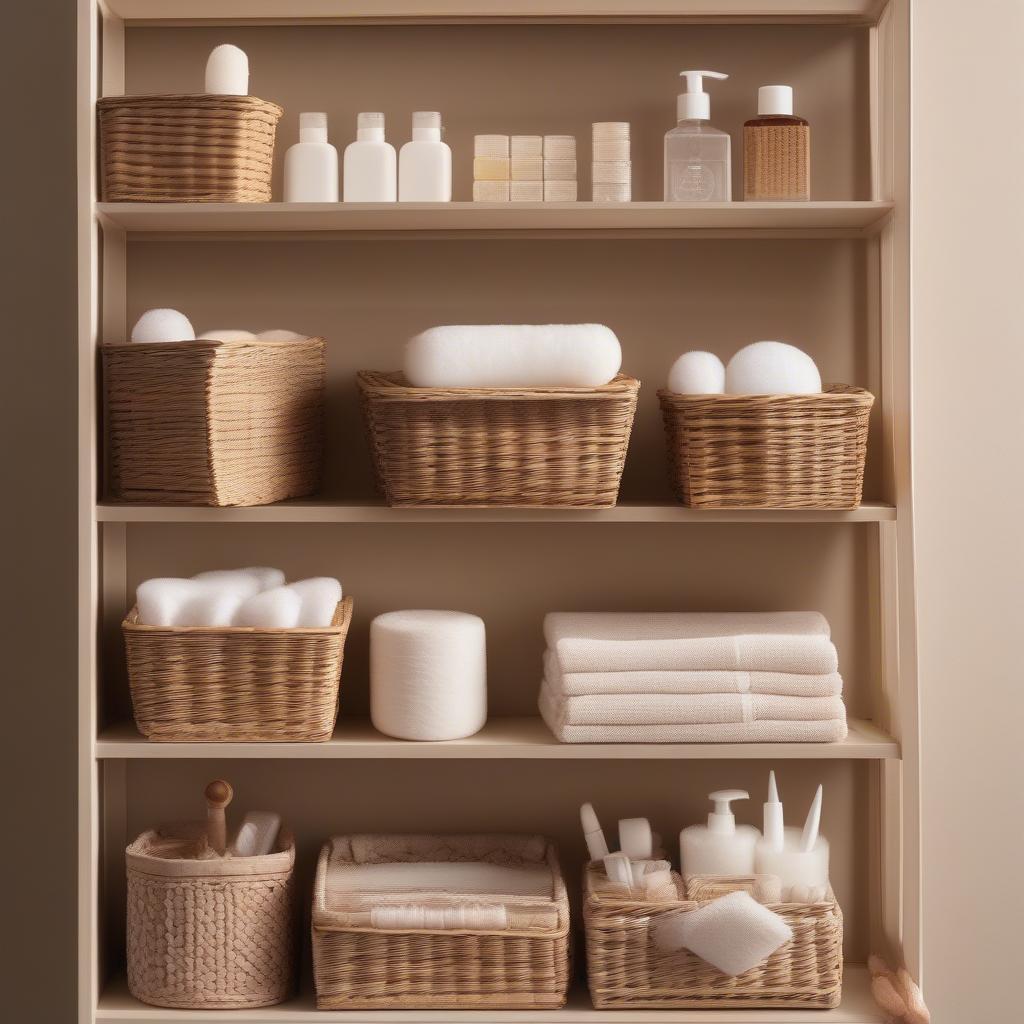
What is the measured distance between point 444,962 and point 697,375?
77 cm

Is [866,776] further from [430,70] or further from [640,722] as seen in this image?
[430,70]

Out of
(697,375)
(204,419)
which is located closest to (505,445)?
(697,375)

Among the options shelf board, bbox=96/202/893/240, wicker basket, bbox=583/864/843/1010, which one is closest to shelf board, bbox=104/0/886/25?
shelf board, bbox=96/202/893/240

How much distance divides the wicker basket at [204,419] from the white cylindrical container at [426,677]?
0.24 meters

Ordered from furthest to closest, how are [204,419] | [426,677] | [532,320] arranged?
[532,320]
[426,677]
[204,419]

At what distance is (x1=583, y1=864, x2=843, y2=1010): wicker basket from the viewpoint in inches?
56.4

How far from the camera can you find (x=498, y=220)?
5.08 ft

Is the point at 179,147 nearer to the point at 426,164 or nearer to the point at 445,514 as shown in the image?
the point at 426,164

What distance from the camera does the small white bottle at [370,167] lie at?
1.50 meters

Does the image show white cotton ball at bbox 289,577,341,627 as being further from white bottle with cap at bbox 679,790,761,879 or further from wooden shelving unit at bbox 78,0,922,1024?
white bottle with cap at bbox 679,790,761,879

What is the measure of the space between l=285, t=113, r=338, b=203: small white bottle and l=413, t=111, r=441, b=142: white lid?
0.11 metres

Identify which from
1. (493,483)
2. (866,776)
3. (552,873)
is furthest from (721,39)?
(552,873)

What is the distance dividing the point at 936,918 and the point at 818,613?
1.57ft

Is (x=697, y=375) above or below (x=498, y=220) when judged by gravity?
below
